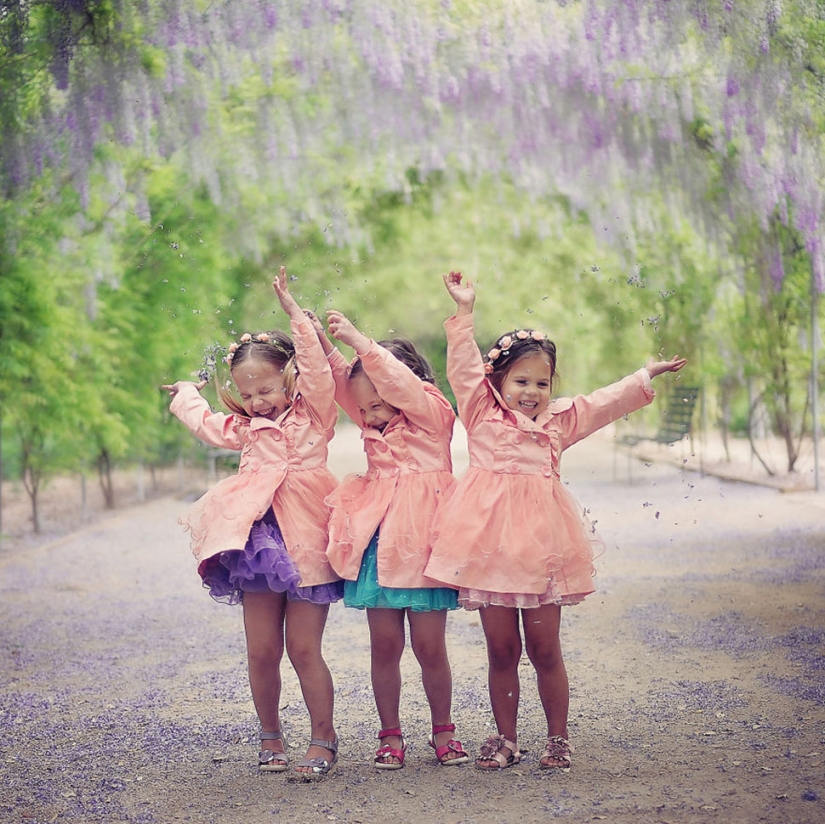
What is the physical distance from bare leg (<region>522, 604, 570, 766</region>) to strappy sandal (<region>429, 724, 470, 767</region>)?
0.24 meters

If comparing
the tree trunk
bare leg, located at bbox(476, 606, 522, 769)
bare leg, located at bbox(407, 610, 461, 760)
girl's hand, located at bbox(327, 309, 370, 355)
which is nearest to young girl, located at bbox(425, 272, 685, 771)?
bare leg, located at bbox(476, 606, 522, 769)

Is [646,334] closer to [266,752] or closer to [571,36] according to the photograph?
[571,36]

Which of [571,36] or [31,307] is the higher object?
[571,36]

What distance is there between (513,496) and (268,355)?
799mm

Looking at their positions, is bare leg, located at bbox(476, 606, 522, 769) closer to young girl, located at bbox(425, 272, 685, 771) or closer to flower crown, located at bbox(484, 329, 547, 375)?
young girl, located at bbox(425, 272, 685, 771)

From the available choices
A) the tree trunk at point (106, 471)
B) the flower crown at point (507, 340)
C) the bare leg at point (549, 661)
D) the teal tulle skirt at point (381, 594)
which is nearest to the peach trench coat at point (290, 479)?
the teal tulle skirt at point (381, 594)

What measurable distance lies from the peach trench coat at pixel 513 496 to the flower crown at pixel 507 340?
0.16ft

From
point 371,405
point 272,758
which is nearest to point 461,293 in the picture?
point 371,405

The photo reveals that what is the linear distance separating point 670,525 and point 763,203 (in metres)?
2.48

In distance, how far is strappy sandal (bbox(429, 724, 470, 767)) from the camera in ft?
10.5

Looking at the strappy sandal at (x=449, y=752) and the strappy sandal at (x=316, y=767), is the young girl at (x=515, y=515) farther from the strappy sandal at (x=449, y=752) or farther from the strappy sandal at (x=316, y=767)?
the strappy sandal at (x=316, y=767)

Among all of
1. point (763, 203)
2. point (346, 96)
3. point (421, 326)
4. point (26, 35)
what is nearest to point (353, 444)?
point (421, 326)

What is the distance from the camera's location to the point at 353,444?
68.4ft

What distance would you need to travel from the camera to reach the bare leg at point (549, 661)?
3176 millimetres
